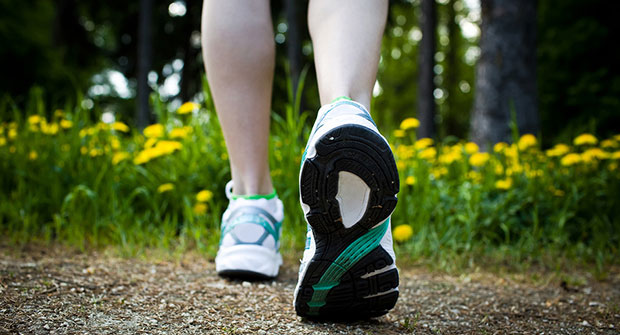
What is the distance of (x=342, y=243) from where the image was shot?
921 mm

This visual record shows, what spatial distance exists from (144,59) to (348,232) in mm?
7291

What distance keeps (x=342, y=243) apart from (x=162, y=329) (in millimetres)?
386

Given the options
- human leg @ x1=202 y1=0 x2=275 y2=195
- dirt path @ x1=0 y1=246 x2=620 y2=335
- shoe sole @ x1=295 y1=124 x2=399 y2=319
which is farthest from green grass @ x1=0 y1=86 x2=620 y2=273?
shoe sole @ x1=295 y1=124 x2=399 y2=319

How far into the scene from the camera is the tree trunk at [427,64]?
20.7 ft

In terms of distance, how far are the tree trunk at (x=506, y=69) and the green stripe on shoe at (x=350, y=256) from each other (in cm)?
268

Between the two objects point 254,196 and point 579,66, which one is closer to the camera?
point 254,196

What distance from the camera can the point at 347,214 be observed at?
90 cm

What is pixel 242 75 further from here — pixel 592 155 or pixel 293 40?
pixel 293 40

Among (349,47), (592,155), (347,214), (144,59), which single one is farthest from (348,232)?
(144,59)

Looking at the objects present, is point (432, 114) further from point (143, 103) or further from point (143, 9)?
point (143, 9)

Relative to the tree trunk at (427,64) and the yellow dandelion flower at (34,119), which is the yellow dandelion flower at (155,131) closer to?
the yellow dandelion flower at (34,119)

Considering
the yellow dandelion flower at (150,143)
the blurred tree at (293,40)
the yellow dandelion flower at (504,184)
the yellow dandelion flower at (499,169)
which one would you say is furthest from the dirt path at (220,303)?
the blurred tree at (293,40)

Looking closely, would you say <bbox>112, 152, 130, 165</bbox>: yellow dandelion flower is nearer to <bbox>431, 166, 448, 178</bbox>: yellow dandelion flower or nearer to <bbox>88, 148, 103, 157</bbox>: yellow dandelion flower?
<bbox>88, 148, 103, 157</bbox>: yellow dandelion flower

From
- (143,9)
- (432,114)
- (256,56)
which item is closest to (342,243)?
(256,56)
